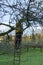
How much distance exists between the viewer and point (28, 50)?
35.8ft

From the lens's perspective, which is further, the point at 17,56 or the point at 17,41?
the point at 17,56

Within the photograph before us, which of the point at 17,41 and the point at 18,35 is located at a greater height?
the point at 18,35

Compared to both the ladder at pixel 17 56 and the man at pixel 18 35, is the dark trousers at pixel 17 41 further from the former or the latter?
the ladder at pixel 17 56

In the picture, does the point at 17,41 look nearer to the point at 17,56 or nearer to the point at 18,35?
the point at 18,35

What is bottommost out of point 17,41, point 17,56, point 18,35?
point 17,56

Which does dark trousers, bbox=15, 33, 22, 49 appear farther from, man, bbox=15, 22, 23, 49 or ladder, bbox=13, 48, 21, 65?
ladder, bbox=13, 48, 21, 65

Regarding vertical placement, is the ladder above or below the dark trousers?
below

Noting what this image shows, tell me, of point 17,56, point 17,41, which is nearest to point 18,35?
point 17,41

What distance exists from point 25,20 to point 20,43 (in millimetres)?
823

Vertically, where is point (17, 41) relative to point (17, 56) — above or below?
above

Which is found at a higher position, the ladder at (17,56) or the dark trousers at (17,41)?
the dark trousers at (17,41)

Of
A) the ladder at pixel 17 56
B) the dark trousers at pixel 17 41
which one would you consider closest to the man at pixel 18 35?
the dark trousers at pixel 17 41

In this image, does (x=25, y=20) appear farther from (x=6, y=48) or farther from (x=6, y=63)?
(x=6, y=63)

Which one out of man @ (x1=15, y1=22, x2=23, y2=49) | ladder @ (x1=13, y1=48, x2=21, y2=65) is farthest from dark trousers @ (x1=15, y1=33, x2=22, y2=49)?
ladder @ (x1=13, y1=48, x2=21, y2=65)
